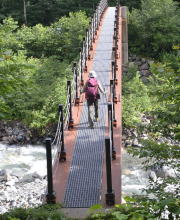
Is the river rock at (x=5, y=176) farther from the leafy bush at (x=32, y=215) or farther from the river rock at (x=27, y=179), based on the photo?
the leafy bush at (x=32, y=215)

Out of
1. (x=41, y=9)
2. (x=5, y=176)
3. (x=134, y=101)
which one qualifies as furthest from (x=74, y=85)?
(x=41, y=9)

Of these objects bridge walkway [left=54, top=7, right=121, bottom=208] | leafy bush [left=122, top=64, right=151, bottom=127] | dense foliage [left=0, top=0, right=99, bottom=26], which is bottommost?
leafy bush [left=122, top=64, right=151, bottom=127]

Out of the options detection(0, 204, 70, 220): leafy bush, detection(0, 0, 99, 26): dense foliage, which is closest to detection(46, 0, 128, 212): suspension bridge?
detection(0, 204, 70, 220): leafy bush

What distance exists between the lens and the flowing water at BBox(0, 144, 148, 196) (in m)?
13.7

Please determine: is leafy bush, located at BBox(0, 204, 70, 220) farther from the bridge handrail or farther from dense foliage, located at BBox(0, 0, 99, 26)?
dense foliage, located at BBox(0, 0, 99, 26)

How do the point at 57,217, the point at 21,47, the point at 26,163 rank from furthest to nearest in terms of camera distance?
the point at 21,47, the point at 26,163, the point at 57,217

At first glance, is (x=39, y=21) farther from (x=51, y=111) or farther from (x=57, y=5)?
(x=51, y=111)

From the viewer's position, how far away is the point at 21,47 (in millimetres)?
26328

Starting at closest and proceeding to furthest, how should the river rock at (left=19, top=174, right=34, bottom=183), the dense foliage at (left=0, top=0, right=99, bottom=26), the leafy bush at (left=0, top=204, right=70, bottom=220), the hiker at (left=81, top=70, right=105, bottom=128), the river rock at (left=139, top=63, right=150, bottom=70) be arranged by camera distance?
the leafy bush at (left=0, top=204, right=70, bottom=220), the hiker at (left=81, top=70, right=105, bottom=128), the river rock at (left=19, top=174, right=34, bottom=183), the river rock at (left=139, top=63, right=150, bottom=70), the dense foliage at (left=0, top=0, right=99, bottom=26)

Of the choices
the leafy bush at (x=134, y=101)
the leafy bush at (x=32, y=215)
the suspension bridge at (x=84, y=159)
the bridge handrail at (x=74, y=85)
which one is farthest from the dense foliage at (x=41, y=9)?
the leafy bush at (x=32, y=215)

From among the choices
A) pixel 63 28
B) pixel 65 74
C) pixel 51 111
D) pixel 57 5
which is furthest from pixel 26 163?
pixel 57 5

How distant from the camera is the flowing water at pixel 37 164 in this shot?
13695 mm

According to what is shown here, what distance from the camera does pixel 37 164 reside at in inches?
Answer: 614

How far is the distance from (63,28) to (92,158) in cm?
2081
